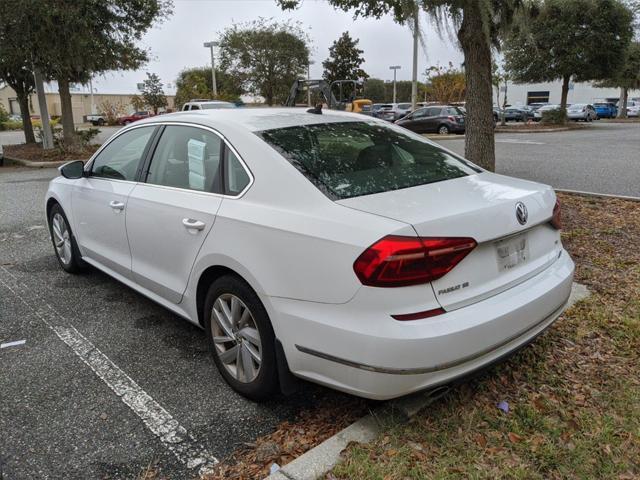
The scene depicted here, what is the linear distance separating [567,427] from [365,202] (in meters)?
1.47

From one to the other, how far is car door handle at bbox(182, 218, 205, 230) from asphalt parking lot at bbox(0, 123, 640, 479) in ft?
3.08

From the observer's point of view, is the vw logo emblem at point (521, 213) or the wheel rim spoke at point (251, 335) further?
the wheel rim spoke at point (251, 335)

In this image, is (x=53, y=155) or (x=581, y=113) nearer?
(x=53, y=155)

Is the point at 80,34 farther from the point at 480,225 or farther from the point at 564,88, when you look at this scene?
the point at 564,88

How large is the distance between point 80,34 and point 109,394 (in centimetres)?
1458

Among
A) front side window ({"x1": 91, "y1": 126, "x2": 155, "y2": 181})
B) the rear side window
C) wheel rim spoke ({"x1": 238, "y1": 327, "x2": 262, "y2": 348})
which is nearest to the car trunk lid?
the rear side window

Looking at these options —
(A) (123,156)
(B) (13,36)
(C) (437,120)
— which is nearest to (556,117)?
(C) (437,120)

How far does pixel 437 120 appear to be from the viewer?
26.3 m

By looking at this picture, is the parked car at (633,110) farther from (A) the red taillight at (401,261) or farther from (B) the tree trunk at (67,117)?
(A) the red taillight at (401,261)

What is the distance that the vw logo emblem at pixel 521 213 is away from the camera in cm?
271

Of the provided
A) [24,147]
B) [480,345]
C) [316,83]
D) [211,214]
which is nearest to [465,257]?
[480,345]

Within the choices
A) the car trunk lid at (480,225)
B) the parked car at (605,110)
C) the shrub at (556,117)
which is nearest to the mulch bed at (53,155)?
the car trunk lid at (480,225)

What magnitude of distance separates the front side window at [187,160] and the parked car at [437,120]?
23.7m

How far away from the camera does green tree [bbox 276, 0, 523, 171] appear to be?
18.4ft
